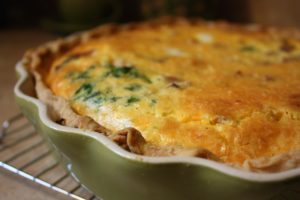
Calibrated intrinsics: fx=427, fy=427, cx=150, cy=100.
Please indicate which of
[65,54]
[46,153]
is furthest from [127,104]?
[65,54]

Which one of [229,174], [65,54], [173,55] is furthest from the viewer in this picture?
[65,54]

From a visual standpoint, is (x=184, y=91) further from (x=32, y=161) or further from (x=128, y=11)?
(x=128, y=11)

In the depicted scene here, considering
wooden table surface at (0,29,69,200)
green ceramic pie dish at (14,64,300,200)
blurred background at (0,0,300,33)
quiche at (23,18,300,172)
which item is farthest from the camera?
blurred background at (0,0,300,33)

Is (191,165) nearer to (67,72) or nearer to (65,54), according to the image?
(67,72)

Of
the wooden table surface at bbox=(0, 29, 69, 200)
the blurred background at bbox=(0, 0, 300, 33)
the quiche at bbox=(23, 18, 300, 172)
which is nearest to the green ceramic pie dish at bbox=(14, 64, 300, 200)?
the quiche at bbox=(23, 18, 300, 172)

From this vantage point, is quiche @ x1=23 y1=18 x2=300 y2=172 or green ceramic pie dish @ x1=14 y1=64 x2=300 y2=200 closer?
green ceramic pie dish @ x1=14 y1=64 x2=300 y2=200

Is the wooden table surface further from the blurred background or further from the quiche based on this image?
the quiche

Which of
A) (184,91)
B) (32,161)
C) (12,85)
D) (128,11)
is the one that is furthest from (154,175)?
(128,11)

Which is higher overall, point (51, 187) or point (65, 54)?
point (65, 54)
